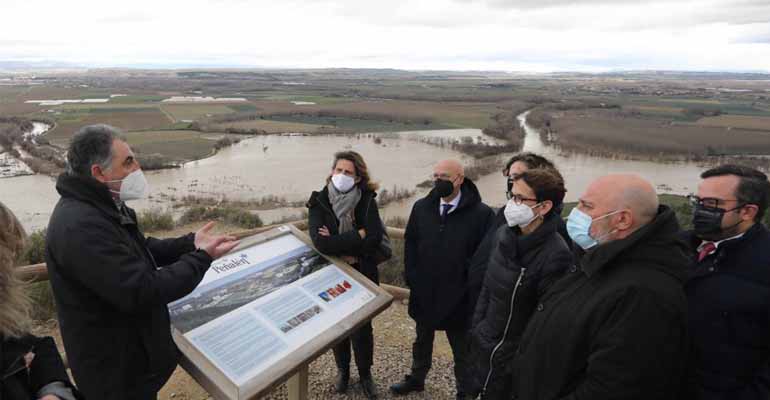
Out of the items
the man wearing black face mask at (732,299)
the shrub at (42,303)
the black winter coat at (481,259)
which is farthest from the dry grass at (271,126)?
the man wearing black face mask at (732,299)

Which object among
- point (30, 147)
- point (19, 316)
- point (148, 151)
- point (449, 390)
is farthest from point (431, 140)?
point (19, 316)

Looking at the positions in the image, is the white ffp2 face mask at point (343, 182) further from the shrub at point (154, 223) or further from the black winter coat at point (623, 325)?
the shrub at point (154, 223)

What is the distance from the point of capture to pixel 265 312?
8.81 feet

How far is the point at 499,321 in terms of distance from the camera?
9.11 feet

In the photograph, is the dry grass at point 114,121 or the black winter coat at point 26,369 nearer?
the black winter coat at point 26,369

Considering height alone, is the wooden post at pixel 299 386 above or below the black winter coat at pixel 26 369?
below

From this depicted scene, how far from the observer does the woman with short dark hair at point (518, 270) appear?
8.70 feet

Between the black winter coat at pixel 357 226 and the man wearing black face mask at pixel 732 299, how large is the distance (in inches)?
83.6

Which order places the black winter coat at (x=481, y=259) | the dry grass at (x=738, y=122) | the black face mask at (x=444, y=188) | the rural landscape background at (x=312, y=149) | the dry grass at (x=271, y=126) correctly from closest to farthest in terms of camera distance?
the black winter coat at (x=481, y=259) → the black face mask at (x=444, y=188) → the rural landscape background at (x=312, y=149) → the dry grass at (x=271, y=126) → the dry grass at (x=738, y=122)

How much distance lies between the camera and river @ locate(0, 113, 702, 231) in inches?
758

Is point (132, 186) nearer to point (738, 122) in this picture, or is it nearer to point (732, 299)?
point (732, 299)

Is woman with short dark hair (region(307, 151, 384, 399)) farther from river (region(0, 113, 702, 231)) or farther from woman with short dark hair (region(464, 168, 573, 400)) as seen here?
river (region(0, 113, 702, 231))

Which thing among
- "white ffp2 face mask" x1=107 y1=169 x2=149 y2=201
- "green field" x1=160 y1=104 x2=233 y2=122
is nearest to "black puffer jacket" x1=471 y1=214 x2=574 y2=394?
"white ffp2 face mask" x1=107 y1=169 x2=149 y2=201

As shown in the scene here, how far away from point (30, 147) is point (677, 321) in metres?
36.7
